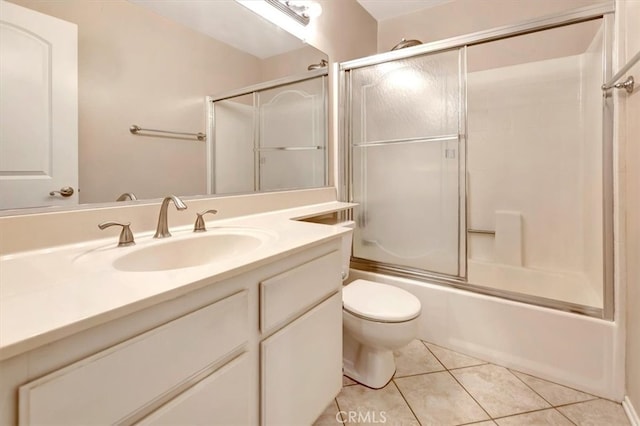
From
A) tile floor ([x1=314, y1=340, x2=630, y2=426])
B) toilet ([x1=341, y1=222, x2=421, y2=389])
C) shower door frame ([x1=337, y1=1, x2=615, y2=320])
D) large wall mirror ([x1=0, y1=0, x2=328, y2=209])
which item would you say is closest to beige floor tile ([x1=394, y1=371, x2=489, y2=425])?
tile floor ([x1=314, y1=340, x2=630, y2=426])

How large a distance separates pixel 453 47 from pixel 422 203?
94cm

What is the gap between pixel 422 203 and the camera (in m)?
1.96

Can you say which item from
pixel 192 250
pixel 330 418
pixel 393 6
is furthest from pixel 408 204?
pixel 393 6

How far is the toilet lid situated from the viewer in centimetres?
134

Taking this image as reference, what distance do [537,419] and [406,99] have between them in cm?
180

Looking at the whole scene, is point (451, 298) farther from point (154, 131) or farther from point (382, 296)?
point (154, 131)

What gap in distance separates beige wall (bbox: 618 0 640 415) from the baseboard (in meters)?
0.02

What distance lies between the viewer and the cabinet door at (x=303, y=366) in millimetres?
871

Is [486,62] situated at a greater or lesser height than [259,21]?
greater

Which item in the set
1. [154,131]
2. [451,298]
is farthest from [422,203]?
[154,131]

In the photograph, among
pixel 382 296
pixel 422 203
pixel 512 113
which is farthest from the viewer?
pixel 512 113

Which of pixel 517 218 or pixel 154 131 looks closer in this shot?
pixel 154 131

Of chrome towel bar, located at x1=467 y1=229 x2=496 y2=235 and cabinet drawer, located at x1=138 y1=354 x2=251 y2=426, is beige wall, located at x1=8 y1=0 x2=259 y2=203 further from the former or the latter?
chrome towel bar, located at x1=467 y1=229 x2=496 y2=235

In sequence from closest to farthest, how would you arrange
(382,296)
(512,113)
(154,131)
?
1. (154,131)
2. (382,296)
3. (512,113)
